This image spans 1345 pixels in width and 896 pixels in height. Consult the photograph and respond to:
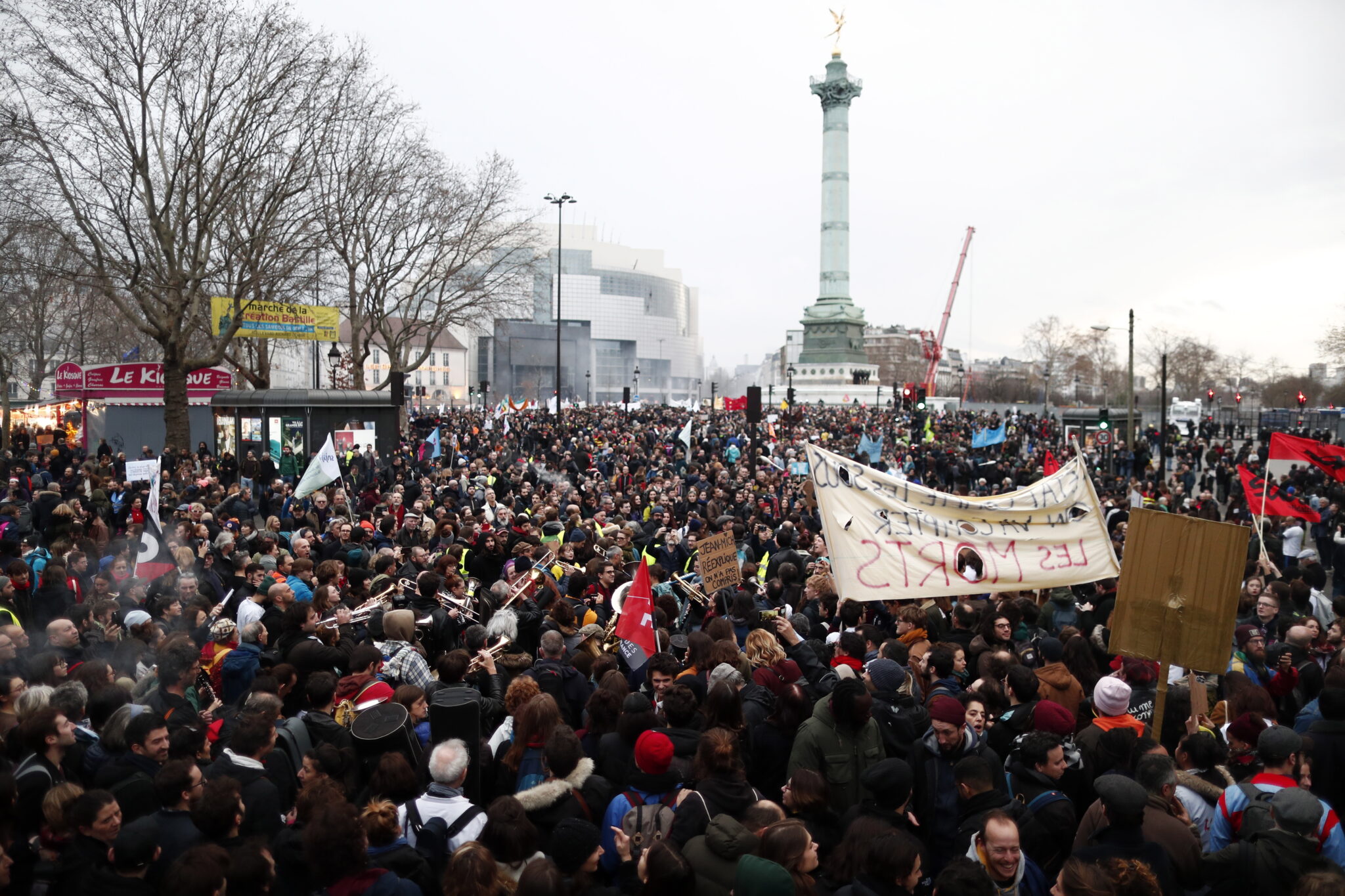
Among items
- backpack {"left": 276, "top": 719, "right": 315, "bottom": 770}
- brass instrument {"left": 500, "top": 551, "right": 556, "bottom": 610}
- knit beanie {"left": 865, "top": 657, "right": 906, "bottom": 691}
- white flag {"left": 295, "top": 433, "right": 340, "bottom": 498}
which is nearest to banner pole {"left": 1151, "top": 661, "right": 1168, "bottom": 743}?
knit beanie {"left": 865, "top": 657, "right": 906, "bottom": 691}

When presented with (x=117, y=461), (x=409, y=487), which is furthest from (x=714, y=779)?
(x=117, y=461)

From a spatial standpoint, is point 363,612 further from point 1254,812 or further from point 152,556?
point 1254,812

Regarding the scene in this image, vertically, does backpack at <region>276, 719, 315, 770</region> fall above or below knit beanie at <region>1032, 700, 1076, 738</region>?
below

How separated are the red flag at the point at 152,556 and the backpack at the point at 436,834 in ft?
22.4

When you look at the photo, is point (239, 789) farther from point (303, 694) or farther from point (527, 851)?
point (303, 694)

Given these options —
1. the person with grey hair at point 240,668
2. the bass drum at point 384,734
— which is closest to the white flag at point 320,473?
the person with grey hair at point 240,668

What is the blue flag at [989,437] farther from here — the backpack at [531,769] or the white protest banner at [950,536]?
the backpack at [531,769]

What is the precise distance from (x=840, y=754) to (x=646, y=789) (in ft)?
3.54

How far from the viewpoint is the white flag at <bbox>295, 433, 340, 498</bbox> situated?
45.9ft

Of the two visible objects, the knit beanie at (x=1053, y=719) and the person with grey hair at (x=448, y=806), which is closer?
the person with grey hair at (x=448, y=806)

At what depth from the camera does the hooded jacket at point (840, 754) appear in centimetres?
466

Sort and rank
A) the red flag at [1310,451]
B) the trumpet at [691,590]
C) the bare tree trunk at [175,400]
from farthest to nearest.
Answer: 1. the bare tree trunk at [175,400]
2. the red flag at [1310,451]
3. the trumpet at [691,590]

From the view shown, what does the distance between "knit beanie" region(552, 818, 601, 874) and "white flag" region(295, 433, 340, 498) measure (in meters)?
11.4

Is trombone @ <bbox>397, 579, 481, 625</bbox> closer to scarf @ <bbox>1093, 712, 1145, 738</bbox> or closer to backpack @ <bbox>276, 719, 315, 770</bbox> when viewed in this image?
backpack @ <bbox>276, 719, 315, 770</bbox>
